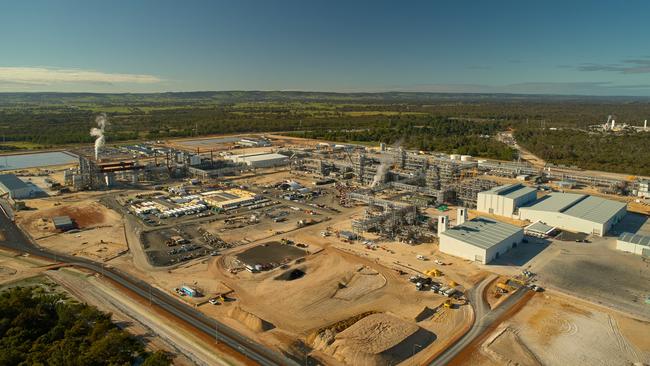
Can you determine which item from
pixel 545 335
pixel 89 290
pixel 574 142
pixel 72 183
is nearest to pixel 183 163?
pixel 72 183

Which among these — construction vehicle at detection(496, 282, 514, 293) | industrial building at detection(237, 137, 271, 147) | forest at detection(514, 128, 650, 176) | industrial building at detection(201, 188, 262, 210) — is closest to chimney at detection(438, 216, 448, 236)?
construction vehicle at detection(496, 282, 514, 293)

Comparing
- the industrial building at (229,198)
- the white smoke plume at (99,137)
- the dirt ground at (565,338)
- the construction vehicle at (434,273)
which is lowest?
the dirt ground at (565,338)

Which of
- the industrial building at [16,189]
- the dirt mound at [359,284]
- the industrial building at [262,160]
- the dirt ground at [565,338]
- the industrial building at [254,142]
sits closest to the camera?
the dirt ground at [565,338]

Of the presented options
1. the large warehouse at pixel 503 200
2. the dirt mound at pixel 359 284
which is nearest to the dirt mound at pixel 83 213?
the dirt mound at pixel 359 284

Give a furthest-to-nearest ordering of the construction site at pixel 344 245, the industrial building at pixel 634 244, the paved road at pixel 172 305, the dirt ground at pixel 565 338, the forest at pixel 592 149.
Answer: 1. the forest at pixel 592 149
2. the industrial building at pixel 634 244
3. the construction site at pixel 344 245
4. the paved road at pixel 172 305
5. the dirt ground at pixel 565 338

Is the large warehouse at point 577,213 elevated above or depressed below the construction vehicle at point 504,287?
above

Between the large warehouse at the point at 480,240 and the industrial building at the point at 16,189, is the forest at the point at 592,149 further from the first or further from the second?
the industrial building at the point at 16,189
